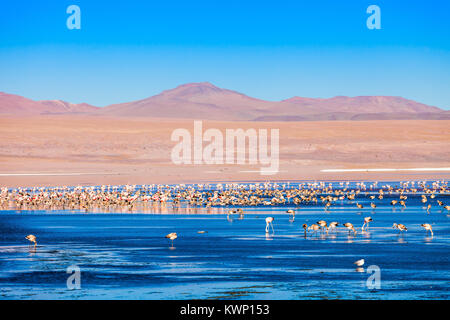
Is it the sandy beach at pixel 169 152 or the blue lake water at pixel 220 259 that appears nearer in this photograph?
the blue lake water at pixel 220 259

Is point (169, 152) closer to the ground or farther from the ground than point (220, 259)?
farther from the ground

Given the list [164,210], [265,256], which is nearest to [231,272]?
[265,256]

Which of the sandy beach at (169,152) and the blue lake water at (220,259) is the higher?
the sandy beach at (169,152)

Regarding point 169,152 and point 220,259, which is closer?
point 220,259
